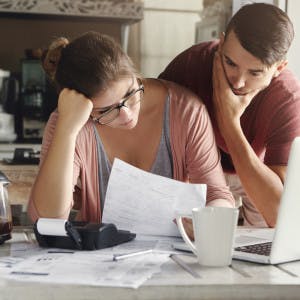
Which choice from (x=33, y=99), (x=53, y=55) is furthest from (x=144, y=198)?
(x=33, y=99)

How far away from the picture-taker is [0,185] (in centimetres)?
133

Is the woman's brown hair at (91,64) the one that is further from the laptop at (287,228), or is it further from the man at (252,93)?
the laptop at (287,228)

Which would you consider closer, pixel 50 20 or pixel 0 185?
pixel 0 185

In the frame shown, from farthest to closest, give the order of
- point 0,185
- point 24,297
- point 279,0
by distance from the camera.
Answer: point 279,0 → point 0,185 → point 24,297

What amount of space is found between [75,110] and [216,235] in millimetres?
553

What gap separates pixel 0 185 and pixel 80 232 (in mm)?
231

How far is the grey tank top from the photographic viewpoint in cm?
167

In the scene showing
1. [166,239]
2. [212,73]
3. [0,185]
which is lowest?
[166,239]

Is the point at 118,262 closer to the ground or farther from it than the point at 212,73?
closer to the ground

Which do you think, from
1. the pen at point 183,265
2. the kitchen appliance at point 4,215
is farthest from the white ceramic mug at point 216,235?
the kitchen appliance at point 4,215

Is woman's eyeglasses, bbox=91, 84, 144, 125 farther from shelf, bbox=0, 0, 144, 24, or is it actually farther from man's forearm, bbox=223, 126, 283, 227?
shelf, bbox=0, 0, 144, 24

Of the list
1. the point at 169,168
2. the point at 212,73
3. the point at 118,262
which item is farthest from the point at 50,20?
the point at 118,262

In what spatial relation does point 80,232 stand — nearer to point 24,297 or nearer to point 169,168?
point 24,297

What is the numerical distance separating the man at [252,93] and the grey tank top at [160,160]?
22 cm
